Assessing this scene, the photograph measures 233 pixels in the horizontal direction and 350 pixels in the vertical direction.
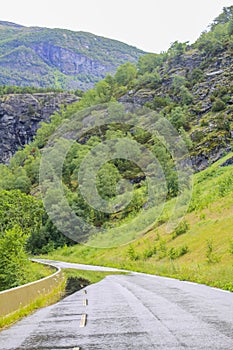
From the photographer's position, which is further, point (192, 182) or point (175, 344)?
point (192, 182)

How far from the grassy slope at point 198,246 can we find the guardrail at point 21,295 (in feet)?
27.5

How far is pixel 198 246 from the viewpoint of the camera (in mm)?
44062

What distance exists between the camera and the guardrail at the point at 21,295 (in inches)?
557

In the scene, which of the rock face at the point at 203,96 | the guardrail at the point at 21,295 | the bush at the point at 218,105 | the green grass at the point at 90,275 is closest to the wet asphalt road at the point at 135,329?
the guardrail at the point at 21,295

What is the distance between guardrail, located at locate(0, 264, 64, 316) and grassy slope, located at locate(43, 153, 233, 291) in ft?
27.5

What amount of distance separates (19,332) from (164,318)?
11.4ft

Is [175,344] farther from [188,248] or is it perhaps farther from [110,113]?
[110,113]

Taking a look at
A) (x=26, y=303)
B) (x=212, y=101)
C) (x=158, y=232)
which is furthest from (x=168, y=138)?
(x=26, y=303)

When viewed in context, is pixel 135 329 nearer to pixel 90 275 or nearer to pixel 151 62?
pixel 90 275

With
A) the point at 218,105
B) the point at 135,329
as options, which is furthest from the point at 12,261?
the point at 218,105

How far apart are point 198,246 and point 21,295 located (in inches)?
1156

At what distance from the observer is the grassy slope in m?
32.5

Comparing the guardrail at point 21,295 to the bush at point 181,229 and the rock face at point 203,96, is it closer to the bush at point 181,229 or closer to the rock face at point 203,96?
the bush at point 181,229

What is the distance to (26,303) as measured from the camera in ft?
58.6
